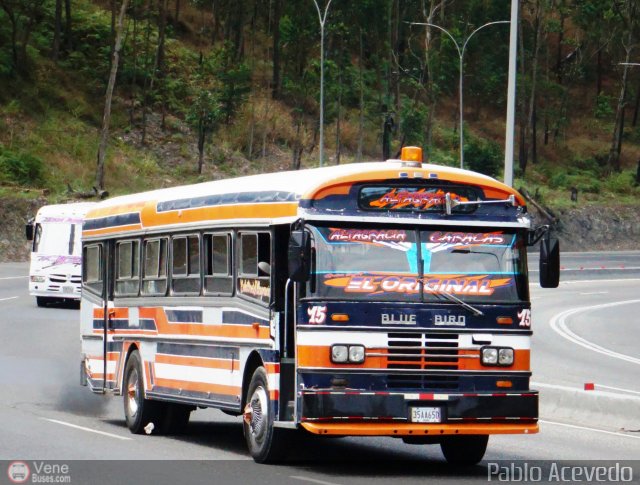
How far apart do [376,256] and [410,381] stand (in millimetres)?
1140

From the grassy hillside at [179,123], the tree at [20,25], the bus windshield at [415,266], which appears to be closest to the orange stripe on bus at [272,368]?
the bus windshield at [415,266]

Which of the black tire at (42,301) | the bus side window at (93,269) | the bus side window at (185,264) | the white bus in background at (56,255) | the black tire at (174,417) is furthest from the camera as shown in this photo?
the black tire at (42,301)

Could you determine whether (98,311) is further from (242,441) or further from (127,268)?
(242,441)

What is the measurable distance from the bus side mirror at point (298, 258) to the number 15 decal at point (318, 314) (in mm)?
297

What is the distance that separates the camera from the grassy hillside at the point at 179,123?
64.0m

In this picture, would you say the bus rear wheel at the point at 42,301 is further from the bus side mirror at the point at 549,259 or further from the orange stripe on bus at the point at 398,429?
the bus side mirror at the point at 549,259

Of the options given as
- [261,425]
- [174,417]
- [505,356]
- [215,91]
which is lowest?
[174,417]

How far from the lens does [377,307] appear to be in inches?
477

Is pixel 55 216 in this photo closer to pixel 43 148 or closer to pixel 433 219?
pixel 43 148

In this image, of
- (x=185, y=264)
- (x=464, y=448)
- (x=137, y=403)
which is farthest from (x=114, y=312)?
(x=464, y=448)

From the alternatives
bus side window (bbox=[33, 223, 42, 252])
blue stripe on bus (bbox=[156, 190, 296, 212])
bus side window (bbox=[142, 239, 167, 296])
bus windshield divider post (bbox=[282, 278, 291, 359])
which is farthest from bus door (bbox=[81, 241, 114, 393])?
bus side window (bbox=[33, 223, 42, 252])

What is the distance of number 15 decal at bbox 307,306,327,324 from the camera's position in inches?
477

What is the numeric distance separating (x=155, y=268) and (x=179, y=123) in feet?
187

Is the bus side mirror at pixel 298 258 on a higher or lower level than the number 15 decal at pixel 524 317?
higher
